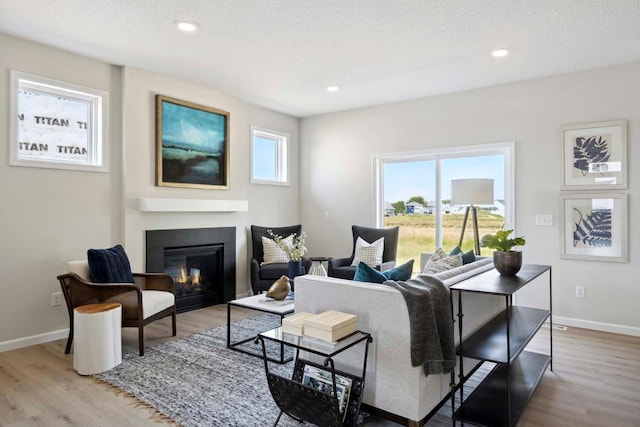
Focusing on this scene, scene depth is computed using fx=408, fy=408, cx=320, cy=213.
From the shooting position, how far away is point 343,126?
19.4 ft

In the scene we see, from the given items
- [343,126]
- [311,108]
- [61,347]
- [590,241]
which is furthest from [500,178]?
[61,347]

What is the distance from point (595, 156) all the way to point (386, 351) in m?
3.34

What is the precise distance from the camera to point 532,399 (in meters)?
2.58

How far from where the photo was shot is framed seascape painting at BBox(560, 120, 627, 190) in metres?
3.95

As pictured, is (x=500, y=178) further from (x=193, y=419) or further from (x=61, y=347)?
(x=61, y=347)

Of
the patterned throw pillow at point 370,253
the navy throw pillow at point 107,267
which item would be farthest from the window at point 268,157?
the navy throw pillow at point 107,267

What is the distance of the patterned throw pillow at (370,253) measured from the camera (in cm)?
499

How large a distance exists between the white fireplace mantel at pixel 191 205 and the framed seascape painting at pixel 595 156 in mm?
3688

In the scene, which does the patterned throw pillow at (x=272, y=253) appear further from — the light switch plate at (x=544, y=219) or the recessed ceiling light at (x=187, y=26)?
the light switch plate at (x=544, y=219)

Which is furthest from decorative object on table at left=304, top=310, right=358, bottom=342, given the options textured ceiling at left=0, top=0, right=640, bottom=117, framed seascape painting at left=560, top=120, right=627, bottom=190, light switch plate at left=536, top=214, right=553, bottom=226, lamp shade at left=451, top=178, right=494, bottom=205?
framed seascape painting at left=560, top=120, right=627, bottom=190

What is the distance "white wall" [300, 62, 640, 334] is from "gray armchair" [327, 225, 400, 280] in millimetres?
351

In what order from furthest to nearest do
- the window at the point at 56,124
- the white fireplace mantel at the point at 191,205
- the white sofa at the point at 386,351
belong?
the white fireplace mantel at the point at 191,205, the window at the point at 56,124, the white sofa at the point at 386,351

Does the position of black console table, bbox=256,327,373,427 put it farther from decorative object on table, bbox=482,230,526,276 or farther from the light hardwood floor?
decorative object on table, bbox=482,230,526,276

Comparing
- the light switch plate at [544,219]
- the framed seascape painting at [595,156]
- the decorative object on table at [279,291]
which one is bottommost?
the decorative object on table at [279,291]
